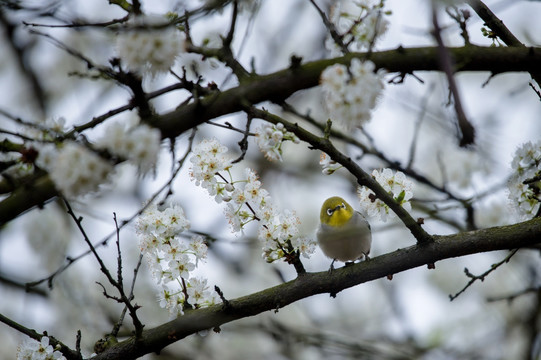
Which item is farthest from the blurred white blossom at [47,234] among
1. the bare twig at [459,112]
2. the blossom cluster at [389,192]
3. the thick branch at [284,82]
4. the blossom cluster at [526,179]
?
the bare twig at [459,112]

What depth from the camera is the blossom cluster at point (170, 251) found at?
2.73 m

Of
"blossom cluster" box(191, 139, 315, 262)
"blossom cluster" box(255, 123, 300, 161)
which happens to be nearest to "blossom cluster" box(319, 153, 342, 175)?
"blossom cluster" box(255, 123, 300, 161)

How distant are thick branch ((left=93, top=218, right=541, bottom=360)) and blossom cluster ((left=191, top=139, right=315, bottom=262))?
0.21m

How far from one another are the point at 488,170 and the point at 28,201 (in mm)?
4413

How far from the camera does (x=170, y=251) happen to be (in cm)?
273

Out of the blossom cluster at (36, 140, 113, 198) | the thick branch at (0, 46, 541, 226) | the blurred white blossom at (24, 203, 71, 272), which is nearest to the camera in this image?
the blossom cluster at (36, 140, 113, 198)

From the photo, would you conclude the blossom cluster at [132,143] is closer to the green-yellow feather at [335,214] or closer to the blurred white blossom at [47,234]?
the green-yellow feather at [335,214]

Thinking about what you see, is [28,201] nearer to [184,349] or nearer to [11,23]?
[11,23]

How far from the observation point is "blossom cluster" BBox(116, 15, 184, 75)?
188 centimetres

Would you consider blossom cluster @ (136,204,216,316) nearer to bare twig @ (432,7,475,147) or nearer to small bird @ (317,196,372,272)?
small bird @ (317,196,372,272)

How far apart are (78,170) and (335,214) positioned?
2477mm

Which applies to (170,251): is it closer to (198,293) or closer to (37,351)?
(198,293)

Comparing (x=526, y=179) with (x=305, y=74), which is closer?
(x=305, y=74)

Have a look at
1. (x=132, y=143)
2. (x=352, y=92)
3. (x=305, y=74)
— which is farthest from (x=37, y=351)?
(x=352, y=92)
